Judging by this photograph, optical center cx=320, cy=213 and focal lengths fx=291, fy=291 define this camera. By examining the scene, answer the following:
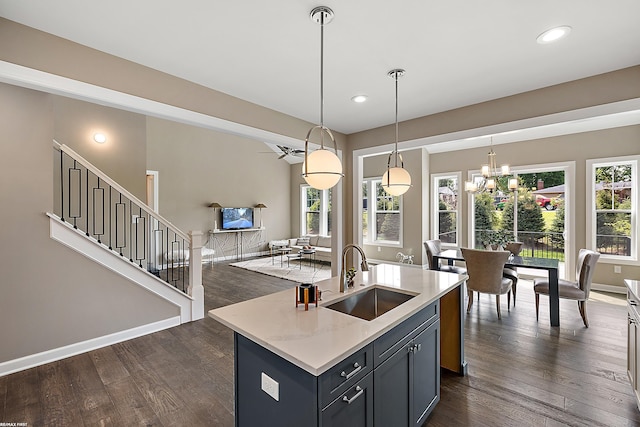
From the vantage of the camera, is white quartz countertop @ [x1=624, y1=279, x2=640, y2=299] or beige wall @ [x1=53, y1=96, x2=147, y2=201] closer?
white quartz countertop @ [x1=624, y1=279, x2=640, y2=299]

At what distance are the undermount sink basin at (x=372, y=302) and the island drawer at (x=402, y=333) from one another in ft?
0.58

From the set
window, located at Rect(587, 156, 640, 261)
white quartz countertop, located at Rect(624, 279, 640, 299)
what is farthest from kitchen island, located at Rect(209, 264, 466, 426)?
window, located at Rect(587, 156, 640, 261)

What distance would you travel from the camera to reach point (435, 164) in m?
6.94

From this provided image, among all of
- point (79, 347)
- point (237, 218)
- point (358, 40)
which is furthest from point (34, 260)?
point (237, 218)

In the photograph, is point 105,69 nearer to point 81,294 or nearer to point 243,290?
point 81,294

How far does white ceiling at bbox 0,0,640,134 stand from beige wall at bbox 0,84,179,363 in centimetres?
103

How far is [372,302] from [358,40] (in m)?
2.02

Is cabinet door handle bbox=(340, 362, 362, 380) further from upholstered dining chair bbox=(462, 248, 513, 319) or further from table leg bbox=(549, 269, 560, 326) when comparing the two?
table leg bbox=(549, 269, 560, 326)

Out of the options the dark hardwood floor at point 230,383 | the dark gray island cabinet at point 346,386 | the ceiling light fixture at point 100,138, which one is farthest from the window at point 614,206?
the ceiling light fixture at point 100,138

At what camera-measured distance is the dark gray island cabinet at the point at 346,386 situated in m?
1.19

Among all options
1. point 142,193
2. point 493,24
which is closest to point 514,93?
point 493,24

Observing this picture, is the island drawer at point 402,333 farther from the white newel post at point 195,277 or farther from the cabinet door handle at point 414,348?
the white newel post at point 195,277

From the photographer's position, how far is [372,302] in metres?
2.27

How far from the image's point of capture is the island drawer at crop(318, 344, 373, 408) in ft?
3.80
